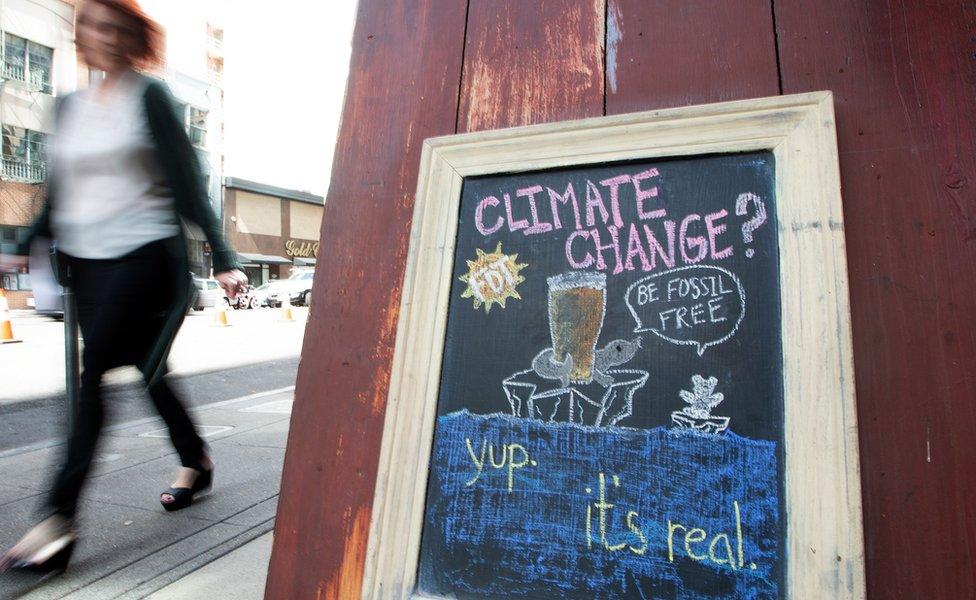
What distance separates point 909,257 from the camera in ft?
3.74

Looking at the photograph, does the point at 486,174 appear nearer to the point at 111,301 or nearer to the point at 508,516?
the point at 508,516

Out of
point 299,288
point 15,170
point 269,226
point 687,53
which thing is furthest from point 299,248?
point 687,53

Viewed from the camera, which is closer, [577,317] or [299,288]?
[577,317]

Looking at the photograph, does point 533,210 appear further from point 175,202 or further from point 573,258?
point 175,202

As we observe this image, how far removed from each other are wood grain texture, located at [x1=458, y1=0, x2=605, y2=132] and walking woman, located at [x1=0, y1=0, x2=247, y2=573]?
98 cm

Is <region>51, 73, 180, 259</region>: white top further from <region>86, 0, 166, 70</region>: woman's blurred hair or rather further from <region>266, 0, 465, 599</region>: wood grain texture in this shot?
<region>266, 0, 465, 599</region>: wood grain texture

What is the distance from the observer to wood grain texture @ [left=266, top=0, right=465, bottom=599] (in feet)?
4.47

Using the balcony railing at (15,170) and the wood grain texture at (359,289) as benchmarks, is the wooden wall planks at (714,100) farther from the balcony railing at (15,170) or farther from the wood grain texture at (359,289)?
the balcony railing at (15,170)

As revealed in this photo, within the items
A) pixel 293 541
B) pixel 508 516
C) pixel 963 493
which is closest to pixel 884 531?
pixel 963 493

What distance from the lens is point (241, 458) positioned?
3.09 metres

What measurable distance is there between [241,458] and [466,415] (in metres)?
2.26

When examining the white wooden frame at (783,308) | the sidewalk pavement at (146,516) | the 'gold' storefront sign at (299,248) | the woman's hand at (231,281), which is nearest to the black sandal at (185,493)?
the sidewalk pavement at (146,516)

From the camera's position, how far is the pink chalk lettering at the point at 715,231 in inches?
46.1

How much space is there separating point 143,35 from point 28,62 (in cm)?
2609
